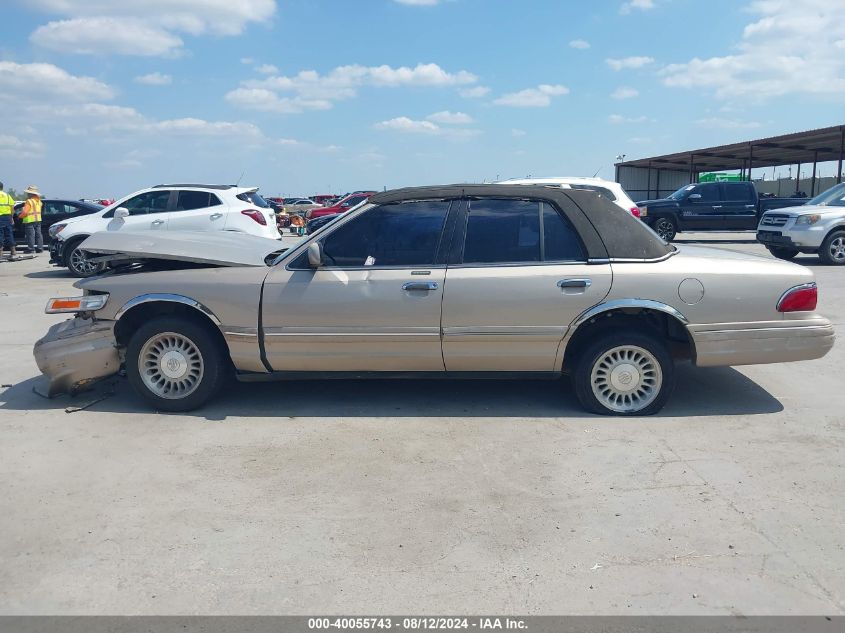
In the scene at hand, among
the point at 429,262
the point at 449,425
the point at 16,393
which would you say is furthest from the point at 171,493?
the point at 16,393

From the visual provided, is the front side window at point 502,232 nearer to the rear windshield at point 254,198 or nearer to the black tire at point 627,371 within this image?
the black tire at point 627,371

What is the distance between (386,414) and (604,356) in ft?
5.36

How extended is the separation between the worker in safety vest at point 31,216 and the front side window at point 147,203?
15.4 ft

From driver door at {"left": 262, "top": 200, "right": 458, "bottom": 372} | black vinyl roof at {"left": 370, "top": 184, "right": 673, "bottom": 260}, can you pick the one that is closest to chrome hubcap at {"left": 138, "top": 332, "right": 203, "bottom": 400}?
driver door at {"left": 262, "top": 200, "right": 458, "bottom": 372}

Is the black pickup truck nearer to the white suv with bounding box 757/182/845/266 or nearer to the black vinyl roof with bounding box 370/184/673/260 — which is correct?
the white suv with bounding box 757/182/845/266

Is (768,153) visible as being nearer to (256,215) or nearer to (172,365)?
(256,215)

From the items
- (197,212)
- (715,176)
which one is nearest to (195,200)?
(197,212)

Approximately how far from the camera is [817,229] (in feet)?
48.8

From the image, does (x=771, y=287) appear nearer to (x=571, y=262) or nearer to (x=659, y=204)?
(x=571, y=262)

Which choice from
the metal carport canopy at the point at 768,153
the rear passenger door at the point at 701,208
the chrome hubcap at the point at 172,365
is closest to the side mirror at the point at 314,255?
the chrome hubcap at the point at 172,365

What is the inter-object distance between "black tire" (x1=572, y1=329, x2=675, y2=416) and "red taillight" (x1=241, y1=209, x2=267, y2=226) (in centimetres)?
1001

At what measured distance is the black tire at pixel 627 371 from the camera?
5.18 metres

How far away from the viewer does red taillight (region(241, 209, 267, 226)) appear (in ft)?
46.1

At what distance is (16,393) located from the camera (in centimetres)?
610
